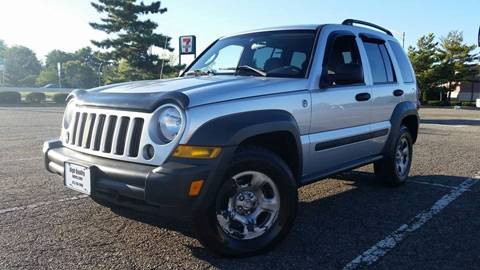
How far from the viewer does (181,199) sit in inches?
120

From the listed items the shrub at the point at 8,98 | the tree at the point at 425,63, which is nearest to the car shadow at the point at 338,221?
the shrub at the point at 8,98

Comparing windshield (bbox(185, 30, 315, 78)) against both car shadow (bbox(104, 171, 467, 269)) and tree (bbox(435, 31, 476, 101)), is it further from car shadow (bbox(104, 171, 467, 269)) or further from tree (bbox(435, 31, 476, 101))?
tree (bbox(435, 31, 476, 101))

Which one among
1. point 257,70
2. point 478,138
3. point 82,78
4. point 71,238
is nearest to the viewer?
point 71,238

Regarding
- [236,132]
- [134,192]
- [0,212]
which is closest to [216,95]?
[236,132]

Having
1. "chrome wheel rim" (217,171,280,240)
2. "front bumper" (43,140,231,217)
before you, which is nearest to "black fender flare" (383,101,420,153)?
"chrome wheel rim" (217,171,280,240)

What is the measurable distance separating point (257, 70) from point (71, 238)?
2.21 meters

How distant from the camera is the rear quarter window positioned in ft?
19.4

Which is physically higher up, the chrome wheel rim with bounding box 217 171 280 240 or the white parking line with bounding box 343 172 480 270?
the chrome wheel rim with bounding box 217 171 280 240

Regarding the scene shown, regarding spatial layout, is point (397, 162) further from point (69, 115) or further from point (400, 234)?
point (69, 115)

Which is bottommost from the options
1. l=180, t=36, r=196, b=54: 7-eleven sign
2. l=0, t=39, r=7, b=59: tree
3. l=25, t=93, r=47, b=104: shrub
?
l=25, t=93, r=47, b=104: shrub

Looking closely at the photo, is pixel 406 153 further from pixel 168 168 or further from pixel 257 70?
pixel 168 168

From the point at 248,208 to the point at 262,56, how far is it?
5.63ft

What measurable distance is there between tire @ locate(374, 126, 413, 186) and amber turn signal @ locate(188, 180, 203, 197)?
3215 mm

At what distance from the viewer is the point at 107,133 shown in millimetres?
3516
